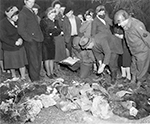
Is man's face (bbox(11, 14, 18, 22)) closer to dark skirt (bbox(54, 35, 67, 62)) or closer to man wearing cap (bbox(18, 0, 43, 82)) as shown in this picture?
man wearing cap (bbox(18, 0, 43, 82))

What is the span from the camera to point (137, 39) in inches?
139

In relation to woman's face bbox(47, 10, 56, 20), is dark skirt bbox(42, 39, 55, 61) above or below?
below

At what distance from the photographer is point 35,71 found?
13.0ft

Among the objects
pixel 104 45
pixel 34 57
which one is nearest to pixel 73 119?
pixel 104 45

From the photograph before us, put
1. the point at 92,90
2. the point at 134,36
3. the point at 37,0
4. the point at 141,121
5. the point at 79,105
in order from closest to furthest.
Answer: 1. the point at 141,121
2. the point at 79,105
3. the point at 92,90
4. the point at 134,36
5. the point at 37,0

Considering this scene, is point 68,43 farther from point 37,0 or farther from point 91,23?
point 37,0

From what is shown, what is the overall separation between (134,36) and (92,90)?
101 centimetres

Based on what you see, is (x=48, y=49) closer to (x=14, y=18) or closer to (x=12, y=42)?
(x=12, y=42)

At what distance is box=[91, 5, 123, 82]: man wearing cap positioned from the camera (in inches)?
141

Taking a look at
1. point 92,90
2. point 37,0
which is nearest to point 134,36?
point 92,90

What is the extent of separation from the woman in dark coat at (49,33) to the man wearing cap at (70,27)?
49cm

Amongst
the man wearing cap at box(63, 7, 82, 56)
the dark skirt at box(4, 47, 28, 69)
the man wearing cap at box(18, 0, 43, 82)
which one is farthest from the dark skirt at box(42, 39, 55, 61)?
the man wearing cap at box(63, 7, 82, 56)

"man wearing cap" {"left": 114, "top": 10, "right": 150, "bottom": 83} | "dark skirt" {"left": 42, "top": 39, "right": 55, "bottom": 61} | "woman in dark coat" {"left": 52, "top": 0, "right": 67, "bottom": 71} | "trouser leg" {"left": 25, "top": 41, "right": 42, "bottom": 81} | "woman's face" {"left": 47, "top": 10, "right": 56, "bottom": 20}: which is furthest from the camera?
"woman in dark coat" {"left": 52, "top": 0, "right": 67, "bottom": 71}

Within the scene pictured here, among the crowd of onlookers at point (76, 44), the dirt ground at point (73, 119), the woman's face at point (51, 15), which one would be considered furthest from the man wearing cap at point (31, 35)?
the dirt ground at point (73, 119)
